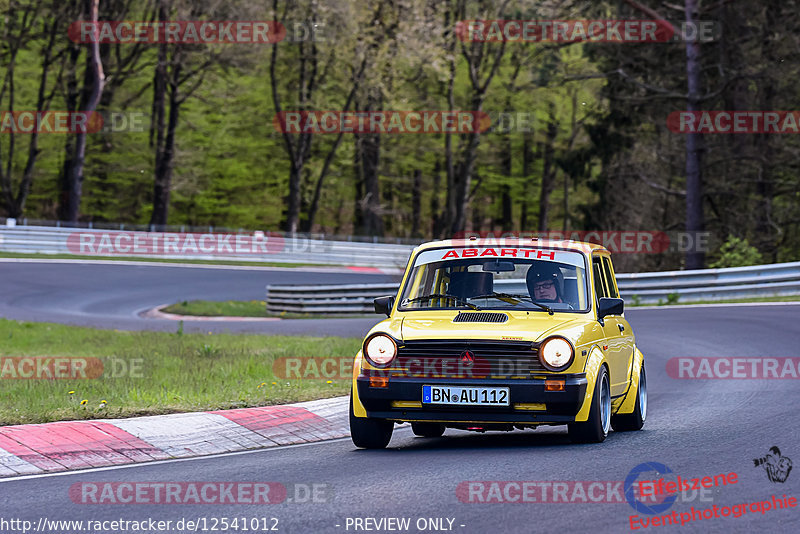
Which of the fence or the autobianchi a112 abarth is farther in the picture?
the fence

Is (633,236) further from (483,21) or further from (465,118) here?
(465,118)

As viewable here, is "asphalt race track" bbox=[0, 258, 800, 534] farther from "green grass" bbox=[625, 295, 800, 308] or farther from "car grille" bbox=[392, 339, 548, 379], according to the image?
"green grass" bbox=[625, 295, 800, 308]

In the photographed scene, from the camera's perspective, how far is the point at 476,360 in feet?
27.5

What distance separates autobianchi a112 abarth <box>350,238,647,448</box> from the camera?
328 inches

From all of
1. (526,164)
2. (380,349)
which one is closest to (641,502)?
(380,349)

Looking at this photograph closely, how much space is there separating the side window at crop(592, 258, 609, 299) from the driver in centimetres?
42

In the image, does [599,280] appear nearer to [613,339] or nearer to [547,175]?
[613,339]

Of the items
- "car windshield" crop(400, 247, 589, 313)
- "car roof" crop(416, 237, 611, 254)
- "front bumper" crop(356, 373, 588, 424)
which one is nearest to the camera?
"front bumper" crop(356, 373, 588, 424)

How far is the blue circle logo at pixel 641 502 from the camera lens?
20.6 ft

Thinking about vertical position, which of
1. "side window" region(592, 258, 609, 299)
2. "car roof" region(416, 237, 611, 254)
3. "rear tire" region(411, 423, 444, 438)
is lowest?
"rear tire" region(411, 423, 444, 438)

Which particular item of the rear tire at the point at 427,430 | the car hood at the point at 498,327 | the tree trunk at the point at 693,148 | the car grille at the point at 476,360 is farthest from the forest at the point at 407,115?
the car grille at the point at 476,360

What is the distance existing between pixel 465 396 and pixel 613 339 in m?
1.95

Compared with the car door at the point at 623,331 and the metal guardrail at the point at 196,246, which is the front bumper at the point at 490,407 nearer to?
the car door at the point at 623,331

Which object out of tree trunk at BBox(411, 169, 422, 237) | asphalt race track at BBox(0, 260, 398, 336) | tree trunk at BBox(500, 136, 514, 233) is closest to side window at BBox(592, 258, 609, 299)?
asphalt race track at BBox(0, 260, 398, 336)
